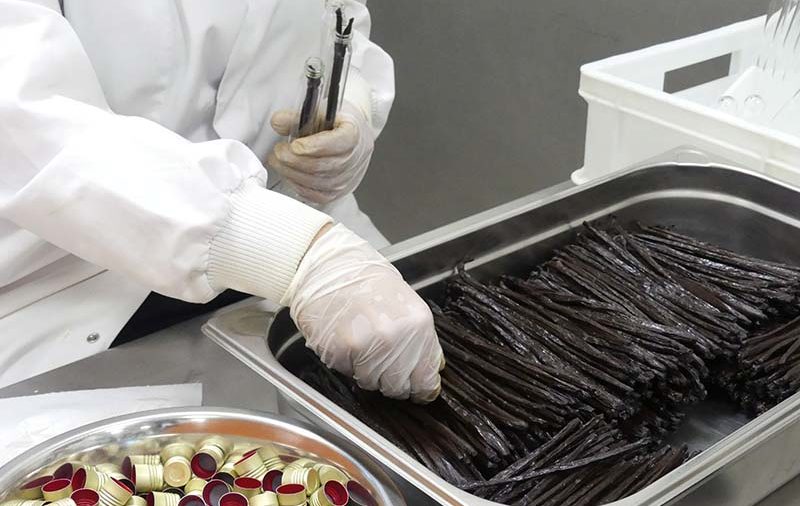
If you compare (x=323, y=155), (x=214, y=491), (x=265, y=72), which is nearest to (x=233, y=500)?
(x=214, y=491)

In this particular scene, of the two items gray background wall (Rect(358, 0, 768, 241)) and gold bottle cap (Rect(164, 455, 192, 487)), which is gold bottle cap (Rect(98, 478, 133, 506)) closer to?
gold bottle cap (Rect(164, 455, 192, 487))

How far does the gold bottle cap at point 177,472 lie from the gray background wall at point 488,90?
1.68 m

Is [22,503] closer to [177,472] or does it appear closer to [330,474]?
[177,472]

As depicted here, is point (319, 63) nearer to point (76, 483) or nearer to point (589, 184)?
point (589, 184)

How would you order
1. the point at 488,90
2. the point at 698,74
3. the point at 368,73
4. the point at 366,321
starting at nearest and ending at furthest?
1. the point at 366,321
2. the point at 368,73
3. the point at 698,74
4. the point at 488,90

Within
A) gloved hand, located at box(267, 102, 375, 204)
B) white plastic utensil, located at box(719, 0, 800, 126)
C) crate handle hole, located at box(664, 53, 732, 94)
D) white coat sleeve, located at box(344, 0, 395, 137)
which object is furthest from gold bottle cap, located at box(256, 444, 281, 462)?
crate handle hole, located at box(664, 53, 732, 94)

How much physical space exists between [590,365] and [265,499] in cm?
42

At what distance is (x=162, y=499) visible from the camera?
66 cm

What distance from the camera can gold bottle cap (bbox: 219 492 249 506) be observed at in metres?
0.65

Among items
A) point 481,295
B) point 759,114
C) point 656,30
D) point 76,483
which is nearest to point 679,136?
point 759,114

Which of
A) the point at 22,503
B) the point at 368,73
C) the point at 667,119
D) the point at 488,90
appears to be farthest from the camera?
the point at 488,90

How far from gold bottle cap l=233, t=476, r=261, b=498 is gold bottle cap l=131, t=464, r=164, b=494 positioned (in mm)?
65

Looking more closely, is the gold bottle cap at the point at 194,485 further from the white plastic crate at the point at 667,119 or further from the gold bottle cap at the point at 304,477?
the white plastic crate at the point at 667,119

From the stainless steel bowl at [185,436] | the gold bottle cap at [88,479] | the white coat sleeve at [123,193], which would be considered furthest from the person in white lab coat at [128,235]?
the gold bottle cap at [88,479]
